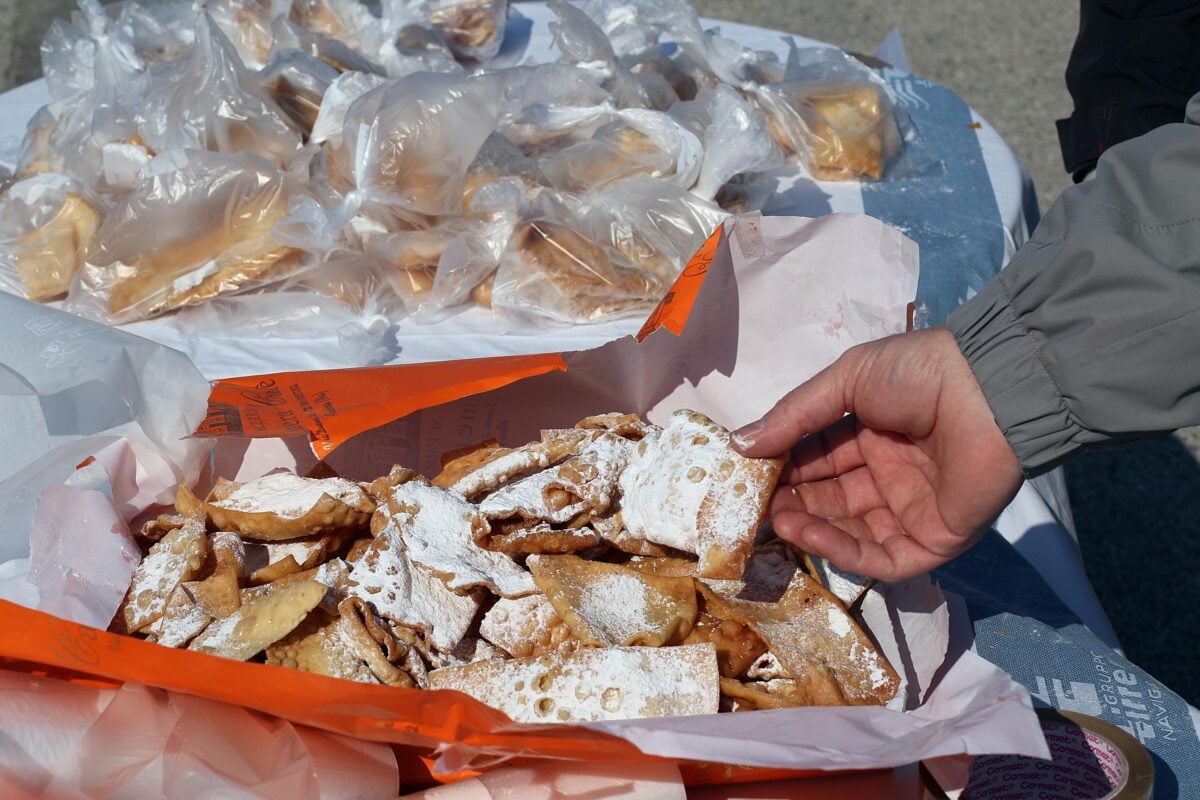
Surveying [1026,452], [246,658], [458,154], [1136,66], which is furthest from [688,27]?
[246,658]

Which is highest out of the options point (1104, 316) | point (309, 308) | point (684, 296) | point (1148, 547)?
point (1104, 316)

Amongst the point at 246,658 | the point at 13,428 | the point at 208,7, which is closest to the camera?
the point at 246,658

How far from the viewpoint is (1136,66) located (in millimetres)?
2189

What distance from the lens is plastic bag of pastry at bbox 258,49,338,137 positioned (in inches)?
84.4

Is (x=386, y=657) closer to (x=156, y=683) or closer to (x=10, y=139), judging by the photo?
(x=156, y=683)

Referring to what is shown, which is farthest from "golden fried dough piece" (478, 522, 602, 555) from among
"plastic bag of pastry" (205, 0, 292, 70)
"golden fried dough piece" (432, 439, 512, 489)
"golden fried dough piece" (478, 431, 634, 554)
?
"plastic bag of pastry" (205, 0, 292, 70)

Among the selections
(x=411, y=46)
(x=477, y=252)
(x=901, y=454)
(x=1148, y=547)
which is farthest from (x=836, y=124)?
(x=1148, y=547)

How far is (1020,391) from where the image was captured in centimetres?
118

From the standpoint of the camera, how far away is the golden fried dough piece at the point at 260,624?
1.03 m

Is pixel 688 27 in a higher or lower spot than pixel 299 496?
higher

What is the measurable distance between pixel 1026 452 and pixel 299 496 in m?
0.86

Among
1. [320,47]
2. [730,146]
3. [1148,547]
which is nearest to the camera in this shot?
[730,146]

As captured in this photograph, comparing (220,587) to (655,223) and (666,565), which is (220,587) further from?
(655,223)

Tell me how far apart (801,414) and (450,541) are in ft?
1.46
